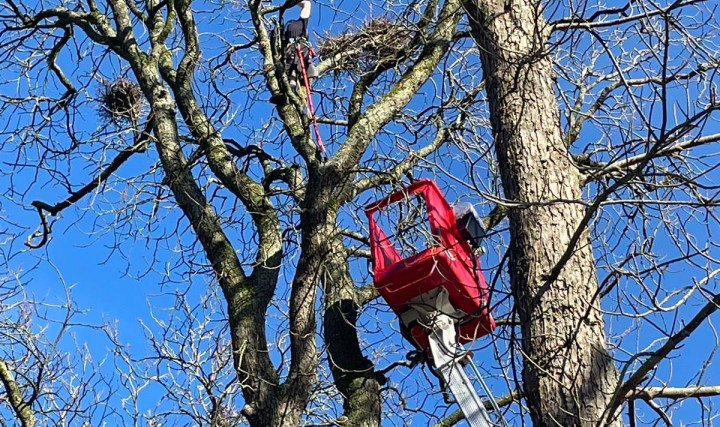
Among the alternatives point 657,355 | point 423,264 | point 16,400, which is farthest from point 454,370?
point 16,400

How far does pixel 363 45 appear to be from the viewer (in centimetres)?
749

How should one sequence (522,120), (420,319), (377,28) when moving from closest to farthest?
(522,120) → (420,319) → (377,28)

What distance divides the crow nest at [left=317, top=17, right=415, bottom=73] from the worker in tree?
40 centimetres

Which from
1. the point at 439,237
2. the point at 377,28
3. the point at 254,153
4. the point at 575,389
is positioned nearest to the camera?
the point at 575,389

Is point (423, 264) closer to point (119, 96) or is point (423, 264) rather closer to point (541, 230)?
point (541, 230)

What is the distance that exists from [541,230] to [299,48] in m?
3.30

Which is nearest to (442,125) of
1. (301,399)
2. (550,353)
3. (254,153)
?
(254,153)

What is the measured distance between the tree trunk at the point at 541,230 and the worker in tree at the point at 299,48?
225cm

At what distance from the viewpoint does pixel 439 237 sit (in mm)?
5383

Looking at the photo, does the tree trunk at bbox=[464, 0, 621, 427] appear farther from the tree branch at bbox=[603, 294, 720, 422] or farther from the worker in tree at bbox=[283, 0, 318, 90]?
the worker in tree at bbox=[283, 0, 318, 90]

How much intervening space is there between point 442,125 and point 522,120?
2.98 m

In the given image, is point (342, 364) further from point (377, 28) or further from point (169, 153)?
point (377, 28)

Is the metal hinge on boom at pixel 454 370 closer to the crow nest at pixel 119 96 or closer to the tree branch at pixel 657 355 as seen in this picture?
the tree branch at pixel 657 355

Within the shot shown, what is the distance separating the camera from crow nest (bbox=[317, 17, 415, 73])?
732 centimetres
